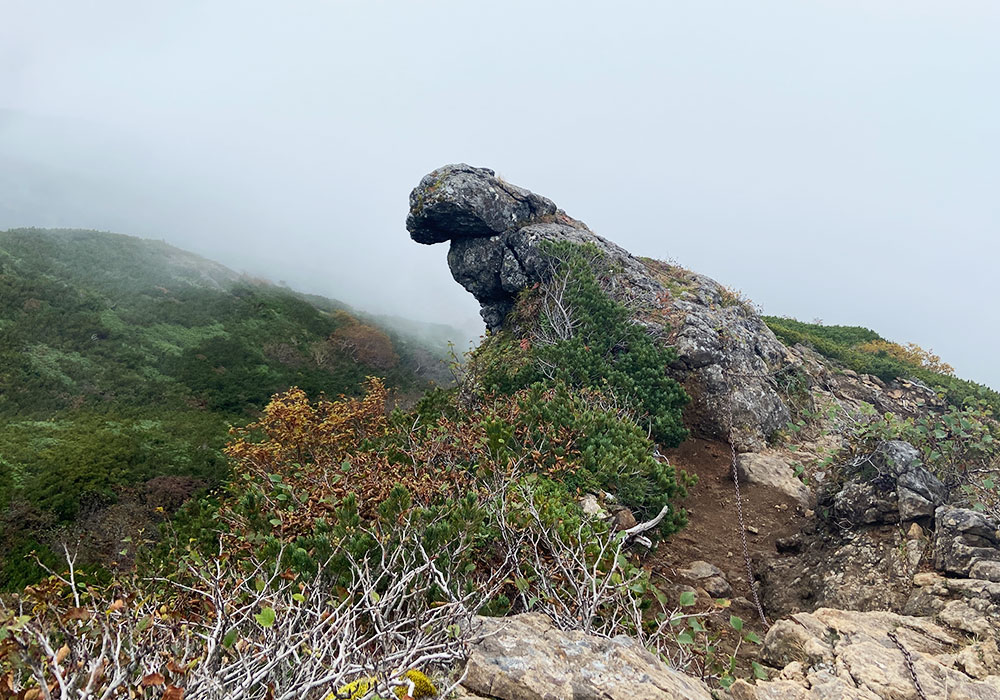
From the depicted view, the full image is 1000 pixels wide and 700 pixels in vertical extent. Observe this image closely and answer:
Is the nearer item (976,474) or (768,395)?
(976,474)

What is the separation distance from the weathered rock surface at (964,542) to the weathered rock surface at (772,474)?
2.90m

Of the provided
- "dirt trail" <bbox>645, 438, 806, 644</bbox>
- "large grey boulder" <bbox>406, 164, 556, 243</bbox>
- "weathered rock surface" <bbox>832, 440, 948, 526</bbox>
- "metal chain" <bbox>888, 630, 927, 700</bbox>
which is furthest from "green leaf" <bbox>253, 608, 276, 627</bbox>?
"large grey boulder" <bbox>406, 164, 556, 243</bbox>

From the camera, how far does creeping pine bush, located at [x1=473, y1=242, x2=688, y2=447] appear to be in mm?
10953

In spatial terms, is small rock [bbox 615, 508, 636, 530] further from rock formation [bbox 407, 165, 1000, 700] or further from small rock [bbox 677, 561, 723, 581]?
small rock [bbox 677, 561, 723, 581]

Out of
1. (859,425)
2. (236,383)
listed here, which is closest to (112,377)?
(236,383)

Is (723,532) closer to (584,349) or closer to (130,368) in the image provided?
(584,349)

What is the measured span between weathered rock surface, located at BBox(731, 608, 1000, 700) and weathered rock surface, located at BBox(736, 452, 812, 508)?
4719 millimetres

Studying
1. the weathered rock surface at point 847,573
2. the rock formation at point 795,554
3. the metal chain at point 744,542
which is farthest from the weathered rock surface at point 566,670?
the weathered rock surface at point 847,573

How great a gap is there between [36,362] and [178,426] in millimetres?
7512

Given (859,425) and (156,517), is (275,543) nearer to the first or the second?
(859,425)

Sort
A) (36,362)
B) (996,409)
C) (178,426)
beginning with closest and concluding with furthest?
(996,409) → (178,426) → (36,362)

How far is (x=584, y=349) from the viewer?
38.1 ft

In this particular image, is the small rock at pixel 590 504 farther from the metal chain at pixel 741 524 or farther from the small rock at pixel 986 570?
the small rock at pixel 986 570

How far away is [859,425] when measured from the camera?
26.1ft
